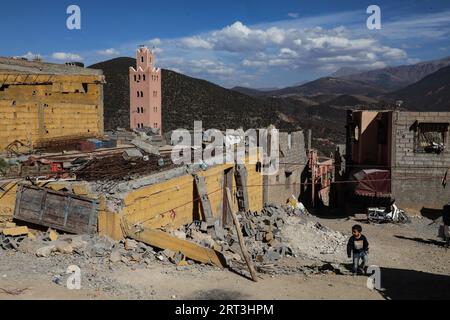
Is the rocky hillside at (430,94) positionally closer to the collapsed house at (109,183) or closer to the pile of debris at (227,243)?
the collapsed house at (109,183)

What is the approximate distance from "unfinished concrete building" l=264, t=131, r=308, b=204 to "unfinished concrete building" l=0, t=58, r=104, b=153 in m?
8.31

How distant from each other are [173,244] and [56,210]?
2728mm

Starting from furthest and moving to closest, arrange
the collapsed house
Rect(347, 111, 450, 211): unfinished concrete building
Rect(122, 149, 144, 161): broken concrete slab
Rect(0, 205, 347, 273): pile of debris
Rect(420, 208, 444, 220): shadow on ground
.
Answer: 1. Rect(420, 208, 444, 220): shadow on ground
2. Rect(347, 111, 450, 211): unfinished concrete building
3. Rect(122, 149, 144, 161): broken concrete slab
4. the collapsed house
5. Rect(0, 205, 347, 273): pile of debris

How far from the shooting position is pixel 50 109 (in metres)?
19.2

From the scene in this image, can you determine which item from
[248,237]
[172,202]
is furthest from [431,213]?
[172,202]

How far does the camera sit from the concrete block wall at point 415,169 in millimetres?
20047

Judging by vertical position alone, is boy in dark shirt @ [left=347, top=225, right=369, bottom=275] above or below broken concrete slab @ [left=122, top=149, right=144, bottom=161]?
below

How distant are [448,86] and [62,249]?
15063 cm

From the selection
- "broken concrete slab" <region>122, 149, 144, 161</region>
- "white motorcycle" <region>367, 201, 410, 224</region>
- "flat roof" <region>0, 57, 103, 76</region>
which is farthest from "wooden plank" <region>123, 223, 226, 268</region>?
"white motorcycle" <region>367, 201, 410, 224</region>

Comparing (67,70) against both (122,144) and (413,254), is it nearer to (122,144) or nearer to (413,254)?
(122,144)

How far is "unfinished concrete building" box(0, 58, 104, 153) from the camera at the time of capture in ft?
55.7

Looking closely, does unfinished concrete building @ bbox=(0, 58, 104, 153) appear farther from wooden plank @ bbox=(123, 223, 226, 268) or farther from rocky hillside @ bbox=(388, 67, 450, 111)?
rocky hillside @ bbox=(388, 67, 450, 111)

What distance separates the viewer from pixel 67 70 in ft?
78.0
